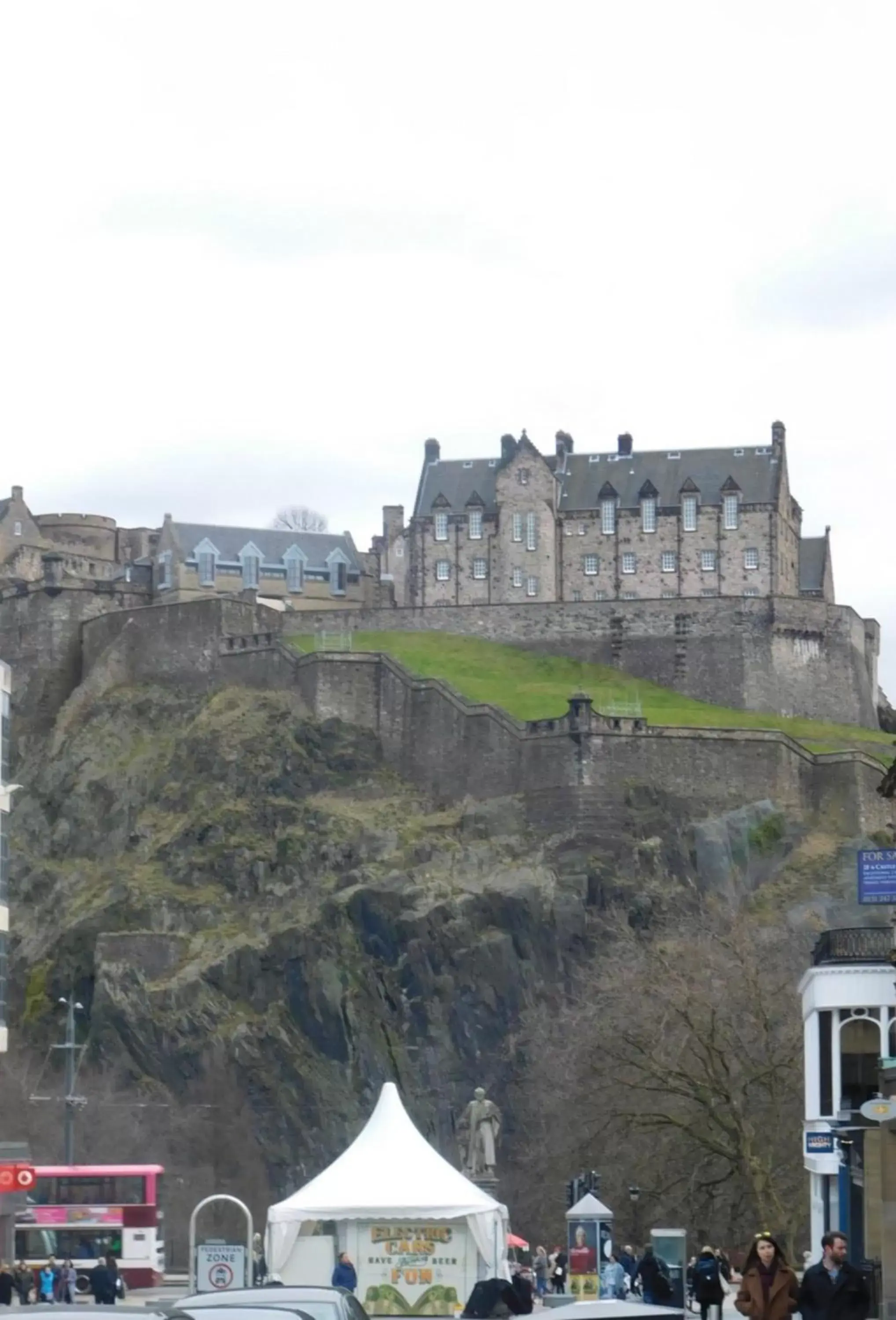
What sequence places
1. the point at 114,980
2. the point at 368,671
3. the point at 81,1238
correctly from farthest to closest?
the point at 368,671
the point at 114,980
the point at 81,1238

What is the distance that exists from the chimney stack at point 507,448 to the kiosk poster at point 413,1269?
261ft

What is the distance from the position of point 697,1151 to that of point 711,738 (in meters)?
37.8

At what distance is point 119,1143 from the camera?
84.0m

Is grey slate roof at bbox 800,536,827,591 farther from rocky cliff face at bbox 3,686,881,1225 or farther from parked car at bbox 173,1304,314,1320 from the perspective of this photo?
parked car at bbox 173,1304,314,1320

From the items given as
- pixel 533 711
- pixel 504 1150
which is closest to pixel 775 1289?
pixel 504 1150

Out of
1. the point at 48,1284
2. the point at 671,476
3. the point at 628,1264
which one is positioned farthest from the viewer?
the point at 671,476

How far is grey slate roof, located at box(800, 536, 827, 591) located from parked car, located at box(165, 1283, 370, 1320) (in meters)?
92.8

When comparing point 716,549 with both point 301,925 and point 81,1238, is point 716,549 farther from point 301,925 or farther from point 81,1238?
point 81,1238

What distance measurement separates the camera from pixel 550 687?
98.9 metres

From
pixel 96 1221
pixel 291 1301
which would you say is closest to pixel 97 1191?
pixel 96 1221

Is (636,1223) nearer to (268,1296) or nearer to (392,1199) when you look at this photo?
(392,1199)

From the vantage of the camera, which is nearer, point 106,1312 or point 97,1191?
point 106,1312

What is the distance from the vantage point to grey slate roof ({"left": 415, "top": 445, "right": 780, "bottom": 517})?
110 m

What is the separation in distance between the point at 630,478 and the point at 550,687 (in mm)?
15411
